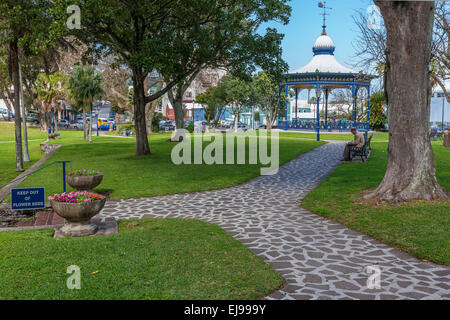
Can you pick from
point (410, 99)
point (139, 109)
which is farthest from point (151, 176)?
point (410, 99)

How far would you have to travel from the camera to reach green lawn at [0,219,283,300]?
4.90 metres

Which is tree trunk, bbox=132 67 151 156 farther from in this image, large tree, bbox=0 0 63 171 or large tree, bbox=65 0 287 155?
large tree, bbox=0 0 63 171

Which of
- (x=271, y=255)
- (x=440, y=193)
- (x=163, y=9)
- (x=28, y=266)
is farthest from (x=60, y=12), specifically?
(x=440, y=193)

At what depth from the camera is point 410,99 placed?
9.24 m

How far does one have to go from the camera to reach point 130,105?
48094 mm

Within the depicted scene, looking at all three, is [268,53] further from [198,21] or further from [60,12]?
[60,12]

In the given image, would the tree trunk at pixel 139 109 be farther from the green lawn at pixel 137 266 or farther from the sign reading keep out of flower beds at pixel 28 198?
the green lawn at pixel 137 266

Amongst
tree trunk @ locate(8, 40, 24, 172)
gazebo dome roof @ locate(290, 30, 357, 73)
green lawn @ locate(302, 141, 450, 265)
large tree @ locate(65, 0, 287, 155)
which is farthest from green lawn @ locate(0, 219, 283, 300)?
gazebo dome roof @ locate(290, 30, 357, 73)

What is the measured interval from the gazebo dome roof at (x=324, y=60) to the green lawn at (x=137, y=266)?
34952 mm

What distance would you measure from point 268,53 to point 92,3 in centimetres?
941

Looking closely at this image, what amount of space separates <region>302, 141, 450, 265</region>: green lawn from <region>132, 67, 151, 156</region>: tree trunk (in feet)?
38.9

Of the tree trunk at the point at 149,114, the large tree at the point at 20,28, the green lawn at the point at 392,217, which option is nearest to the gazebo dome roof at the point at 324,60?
the tree trunk at the point at 149,114

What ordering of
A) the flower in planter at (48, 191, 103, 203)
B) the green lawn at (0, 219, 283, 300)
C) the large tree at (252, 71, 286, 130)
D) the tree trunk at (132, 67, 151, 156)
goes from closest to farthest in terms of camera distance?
the green lawn at (0, 219, 283, 300)
the flower in planter at (48, 191, 103, 203)
the tree trunk at (132, 67, 151, 156)
the large tree at (252, 71, 286, 130)

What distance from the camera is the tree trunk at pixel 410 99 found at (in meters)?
9.06
